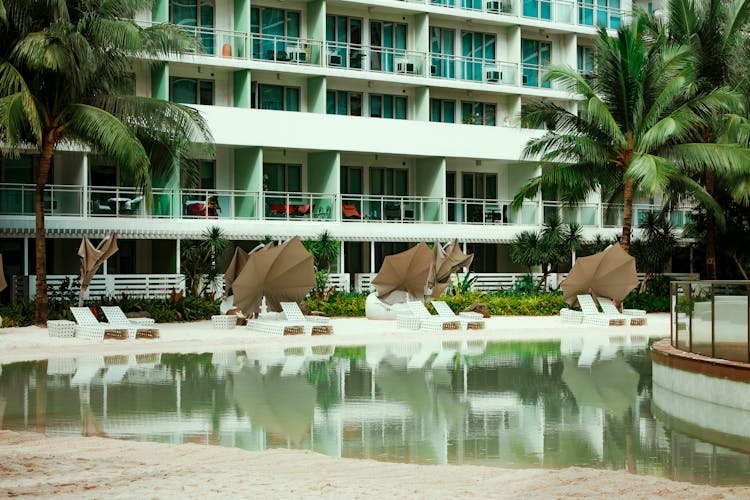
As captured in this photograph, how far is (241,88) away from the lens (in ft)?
126

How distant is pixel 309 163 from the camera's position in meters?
41.0

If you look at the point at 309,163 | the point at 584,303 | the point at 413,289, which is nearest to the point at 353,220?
the point at 309,163

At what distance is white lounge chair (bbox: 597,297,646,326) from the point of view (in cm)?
3098

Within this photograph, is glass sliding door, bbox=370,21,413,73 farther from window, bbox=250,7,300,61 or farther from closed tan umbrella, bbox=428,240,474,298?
closed tan umbrella, bbox=428,240,474,298

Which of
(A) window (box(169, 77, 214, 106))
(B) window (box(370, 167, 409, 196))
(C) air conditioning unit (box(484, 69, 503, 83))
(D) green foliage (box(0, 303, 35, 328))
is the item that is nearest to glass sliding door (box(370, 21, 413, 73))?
(C) air conditioning unit (box(484, 69, 503, 83))

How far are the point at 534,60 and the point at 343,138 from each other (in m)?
11.5

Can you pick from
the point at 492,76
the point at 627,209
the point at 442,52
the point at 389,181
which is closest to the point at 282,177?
the point at 389,181

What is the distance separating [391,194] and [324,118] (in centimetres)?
532

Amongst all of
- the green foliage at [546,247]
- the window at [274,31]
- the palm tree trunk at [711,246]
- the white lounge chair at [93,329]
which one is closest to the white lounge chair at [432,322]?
the white lounge chair at [93,329]

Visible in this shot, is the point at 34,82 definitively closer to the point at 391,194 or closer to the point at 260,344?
the point at 260,344

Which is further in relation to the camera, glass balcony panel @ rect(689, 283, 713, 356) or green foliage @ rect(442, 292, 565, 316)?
green foliage @ rect(442, 292, 565, 316)

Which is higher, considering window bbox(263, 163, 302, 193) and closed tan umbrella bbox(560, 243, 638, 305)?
window bbox(263, 163, 302, 193)

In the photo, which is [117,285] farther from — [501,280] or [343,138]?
[501,280]

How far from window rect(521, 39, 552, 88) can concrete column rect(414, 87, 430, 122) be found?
554cm
